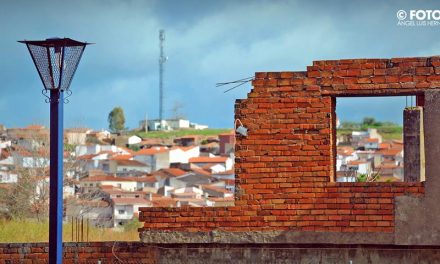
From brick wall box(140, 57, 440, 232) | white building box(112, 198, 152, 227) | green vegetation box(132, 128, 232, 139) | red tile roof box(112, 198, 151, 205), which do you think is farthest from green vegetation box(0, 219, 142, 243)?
green vegetation box(132, 128, 232, 139)

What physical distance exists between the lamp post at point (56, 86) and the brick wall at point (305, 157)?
2.13m

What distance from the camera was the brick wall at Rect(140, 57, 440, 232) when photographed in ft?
39.9

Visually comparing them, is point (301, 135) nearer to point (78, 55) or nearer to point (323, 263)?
point (323, 263)

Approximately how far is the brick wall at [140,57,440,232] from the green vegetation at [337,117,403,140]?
126 m

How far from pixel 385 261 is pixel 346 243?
523mm


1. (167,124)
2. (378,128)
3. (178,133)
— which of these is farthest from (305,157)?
(167,124)

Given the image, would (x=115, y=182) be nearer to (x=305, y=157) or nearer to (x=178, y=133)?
(x=178, y=133)

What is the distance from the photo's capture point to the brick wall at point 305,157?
12148mm

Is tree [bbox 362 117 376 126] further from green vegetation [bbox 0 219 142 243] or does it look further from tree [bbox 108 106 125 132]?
green vegetation [bbox 0 219 142 243]

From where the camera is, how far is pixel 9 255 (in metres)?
13.4

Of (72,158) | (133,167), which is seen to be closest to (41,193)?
(72,158)

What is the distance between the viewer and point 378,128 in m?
148

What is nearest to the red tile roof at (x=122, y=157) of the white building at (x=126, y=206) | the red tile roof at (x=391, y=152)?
the red tile roof at (x=391, y=152)

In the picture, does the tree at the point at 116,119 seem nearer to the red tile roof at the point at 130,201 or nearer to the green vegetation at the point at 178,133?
the green vegetation at the point at 178,133
